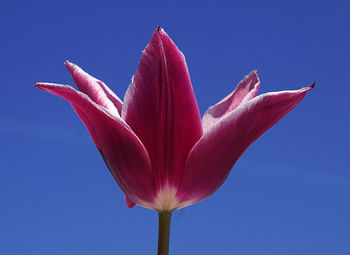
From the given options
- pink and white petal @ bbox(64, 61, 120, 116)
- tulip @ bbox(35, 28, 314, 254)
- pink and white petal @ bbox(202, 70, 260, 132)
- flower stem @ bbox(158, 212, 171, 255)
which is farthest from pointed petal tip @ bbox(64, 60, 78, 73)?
flower stem @ bbox(158, 212, 171, 255)

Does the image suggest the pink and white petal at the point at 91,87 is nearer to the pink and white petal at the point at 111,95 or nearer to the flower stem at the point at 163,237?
the pink and white petal at the point at 111,95

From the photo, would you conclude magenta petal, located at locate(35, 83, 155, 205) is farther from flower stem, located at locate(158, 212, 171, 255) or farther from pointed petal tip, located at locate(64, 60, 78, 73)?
pointed petal tip, located at locate(64, 60, 78, 73)

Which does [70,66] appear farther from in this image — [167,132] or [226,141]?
[226,141]

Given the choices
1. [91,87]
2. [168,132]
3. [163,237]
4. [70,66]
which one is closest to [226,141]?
[168,132]

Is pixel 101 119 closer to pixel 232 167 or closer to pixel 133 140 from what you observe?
pixel 133 140

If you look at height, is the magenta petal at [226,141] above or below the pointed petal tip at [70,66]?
below

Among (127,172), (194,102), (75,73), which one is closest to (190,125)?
(194,102)

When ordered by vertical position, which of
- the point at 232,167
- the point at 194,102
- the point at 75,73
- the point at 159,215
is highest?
the point at 75,73

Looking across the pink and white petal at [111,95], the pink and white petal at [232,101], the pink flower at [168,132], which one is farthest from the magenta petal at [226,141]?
the pink and white petal at [111,95]

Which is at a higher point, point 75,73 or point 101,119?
point 75,73
